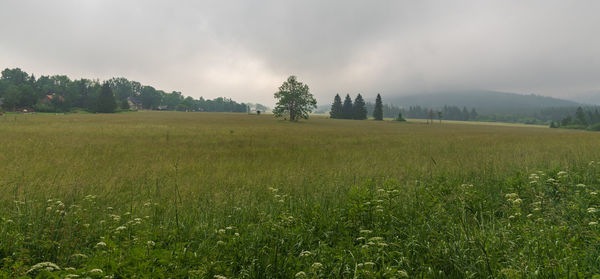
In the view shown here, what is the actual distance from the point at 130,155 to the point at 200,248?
11.4 metres

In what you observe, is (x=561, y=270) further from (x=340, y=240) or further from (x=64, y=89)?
(x=64, y=89)

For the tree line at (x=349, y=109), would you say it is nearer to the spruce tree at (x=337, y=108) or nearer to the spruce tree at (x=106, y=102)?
the spruce tree at (x=337, y=108)

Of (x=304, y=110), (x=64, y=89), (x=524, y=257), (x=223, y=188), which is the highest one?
(x=64, y=89)

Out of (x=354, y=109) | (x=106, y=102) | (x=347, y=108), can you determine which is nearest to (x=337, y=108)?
(x=347, y=108)

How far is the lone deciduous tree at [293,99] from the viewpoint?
63438mm

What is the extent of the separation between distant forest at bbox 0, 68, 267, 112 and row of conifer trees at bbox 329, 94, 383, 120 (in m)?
84.8

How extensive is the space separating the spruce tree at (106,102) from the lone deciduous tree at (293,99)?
195 feet

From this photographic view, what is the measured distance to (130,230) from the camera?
4.12 metres

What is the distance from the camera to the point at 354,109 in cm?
→ 9875

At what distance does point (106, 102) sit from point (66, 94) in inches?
1030

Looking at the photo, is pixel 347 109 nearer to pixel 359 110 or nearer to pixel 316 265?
pixel 359 110

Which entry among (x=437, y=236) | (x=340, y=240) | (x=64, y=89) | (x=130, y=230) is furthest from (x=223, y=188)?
(x=64, y=89)

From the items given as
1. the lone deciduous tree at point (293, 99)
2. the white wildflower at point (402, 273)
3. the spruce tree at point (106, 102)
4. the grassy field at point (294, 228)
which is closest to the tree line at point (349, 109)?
the lone deciduous tree at point (293, 99)

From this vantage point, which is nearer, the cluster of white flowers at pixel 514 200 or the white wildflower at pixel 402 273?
the white wildflower at pixel 402 273
